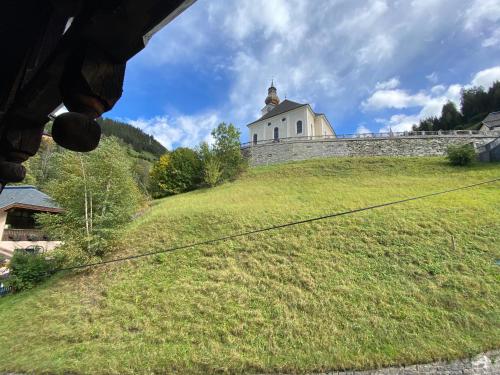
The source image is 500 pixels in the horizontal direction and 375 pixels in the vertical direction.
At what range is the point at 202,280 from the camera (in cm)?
1166

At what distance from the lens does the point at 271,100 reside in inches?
2222

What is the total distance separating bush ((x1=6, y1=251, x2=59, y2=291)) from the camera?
43.0 feet

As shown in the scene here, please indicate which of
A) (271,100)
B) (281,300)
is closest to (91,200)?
(281,300)

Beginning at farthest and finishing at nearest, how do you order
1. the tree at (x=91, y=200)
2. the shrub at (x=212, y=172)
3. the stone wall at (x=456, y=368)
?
the shrub at (x=212, y=172), the tree at (x=91, y=200), the stone wall at (x=456, y=368)

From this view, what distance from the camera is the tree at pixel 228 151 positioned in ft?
111

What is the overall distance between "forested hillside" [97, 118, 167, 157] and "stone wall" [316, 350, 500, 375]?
97294 millimetres

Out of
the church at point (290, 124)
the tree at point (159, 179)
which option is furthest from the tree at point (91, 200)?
the church at point (290, 124)

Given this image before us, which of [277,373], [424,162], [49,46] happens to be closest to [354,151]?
[424,162]

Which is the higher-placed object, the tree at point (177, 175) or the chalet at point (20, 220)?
the tree at point (177, 175)

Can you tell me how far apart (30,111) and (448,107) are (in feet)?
255

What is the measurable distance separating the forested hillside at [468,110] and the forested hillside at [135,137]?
80634 mm

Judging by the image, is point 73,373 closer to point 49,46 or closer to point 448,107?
point 49,46

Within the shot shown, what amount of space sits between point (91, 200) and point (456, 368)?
16.3 meters

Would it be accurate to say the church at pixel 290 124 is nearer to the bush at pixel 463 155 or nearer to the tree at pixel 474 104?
the bush at pixel 463 155
